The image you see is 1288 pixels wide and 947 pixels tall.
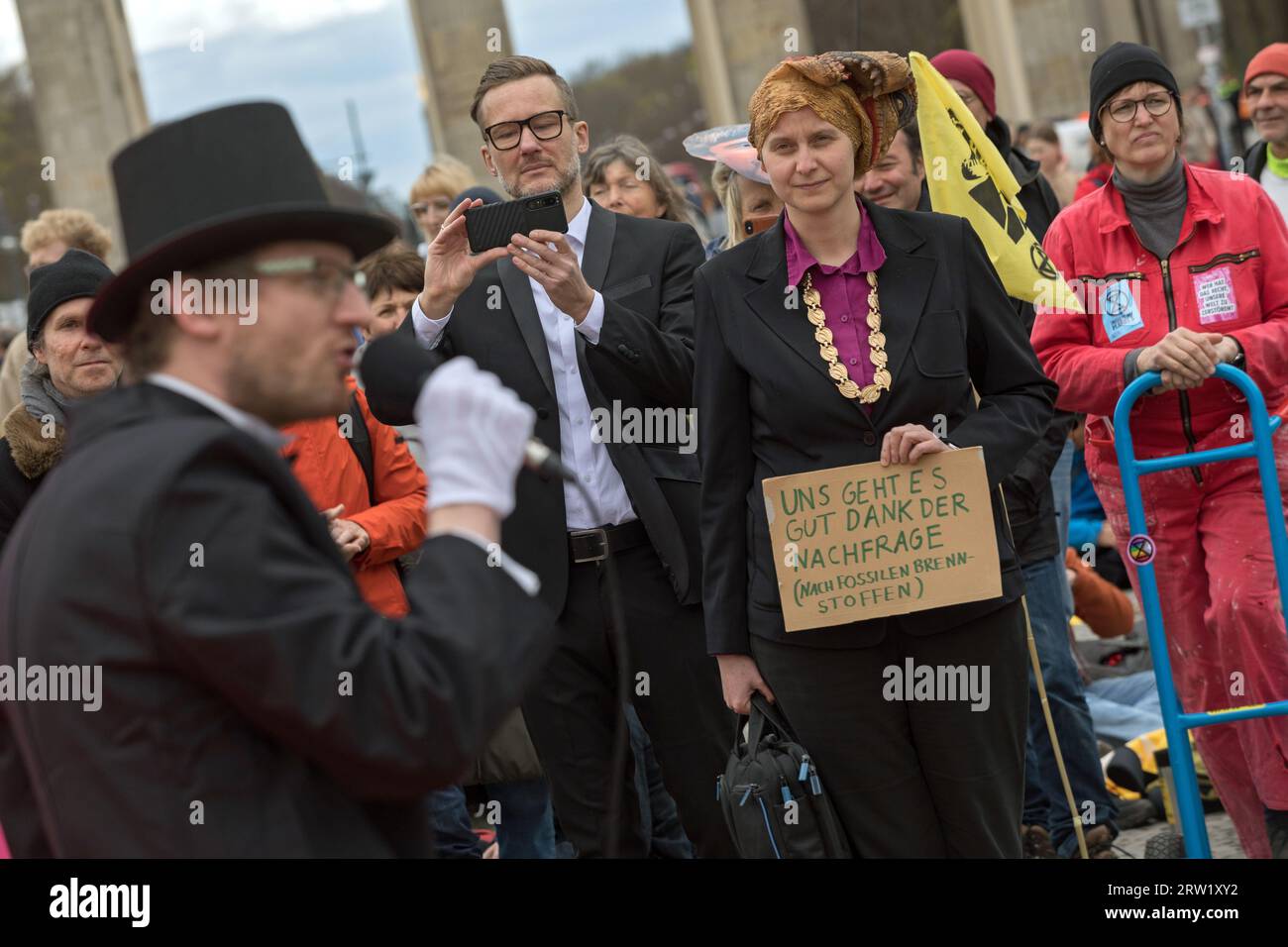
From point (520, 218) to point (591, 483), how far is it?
930mm

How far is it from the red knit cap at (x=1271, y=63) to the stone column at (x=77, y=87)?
2028cm

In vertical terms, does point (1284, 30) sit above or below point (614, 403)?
above

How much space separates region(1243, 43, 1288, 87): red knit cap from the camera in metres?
7.55

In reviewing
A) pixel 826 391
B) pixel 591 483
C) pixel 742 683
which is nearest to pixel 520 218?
pixel 591 483

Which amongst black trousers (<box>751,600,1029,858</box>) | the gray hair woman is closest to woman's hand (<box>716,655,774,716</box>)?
black trousers (<box>751,600,1029,858</box>)

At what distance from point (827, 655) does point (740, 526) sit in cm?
46

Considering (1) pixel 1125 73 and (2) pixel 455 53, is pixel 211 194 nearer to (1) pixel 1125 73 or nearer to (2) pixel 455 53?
(1) pixel 1125 73

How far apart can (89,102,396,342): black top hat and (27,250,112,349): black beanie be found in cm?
355

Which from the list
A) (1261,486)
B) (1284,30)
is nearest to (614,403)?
(1261,486)

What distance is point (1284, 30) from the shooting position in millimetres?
28891

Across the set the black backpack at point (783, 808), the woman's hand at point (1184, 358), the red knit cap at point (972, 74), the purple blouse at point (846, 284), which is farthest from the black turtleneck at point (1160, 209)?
the black backpack at point (783, 808)

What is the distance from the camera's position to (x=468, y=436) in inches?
108

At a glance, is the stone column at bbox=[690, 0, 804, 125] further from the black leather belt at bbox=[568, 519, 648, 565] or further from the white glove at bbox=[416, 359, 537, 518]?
the white glove at bbox=[416, 359, 537, 518]
